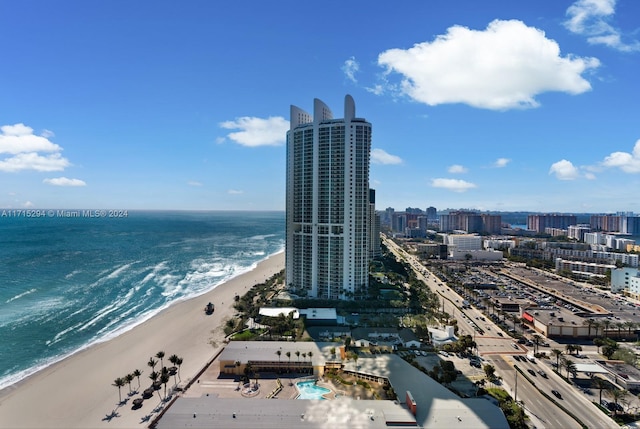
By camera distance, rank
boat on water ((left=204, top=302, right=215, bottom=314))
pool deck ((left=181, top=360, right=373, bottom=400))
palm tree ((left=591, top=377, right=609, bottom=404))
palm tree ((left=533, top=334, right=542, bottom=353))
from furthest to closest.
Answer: boat on water ((left=204, top=302, right=215, bottom=314)) < palm tree ((left=533, top=334, right=542, bottom=353)) < palm tree ((left=591, top=377, right=609, bottom=404)) < pool deck ((left=181, top=360, right=373, bottom=400))

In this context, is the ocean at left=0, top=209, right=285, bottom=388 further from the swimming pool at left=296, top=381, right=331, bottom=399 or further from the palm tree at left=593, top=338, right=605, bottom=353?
the palm tree at left=593, top=338, right=605, bottom=353

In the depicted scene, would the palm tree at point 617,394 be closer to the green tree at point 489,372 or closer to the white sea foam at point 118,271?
the green tree at point 489,372

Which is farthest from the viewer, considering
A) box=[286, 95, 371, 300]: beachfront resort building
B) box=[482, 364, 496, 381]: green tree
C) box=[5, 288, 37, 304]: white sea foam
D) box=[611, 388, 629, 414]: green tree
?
box=[5, 288, 37, 304]: white sea foam

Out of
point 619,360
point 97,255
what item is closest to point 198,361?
point 619,360

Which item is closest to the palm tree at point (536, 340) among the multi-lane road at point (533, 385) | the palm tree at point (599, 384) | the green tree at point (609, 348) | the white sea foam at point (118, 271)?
the multi-lane road at point (533, 385)

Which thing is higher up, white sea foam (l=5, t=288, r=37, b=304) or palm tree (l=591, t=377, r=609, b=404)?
white sea foam (l=5, t=288, r=37, b=304)

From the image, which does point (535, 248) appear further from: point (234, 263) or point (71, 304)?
point (71, 304)

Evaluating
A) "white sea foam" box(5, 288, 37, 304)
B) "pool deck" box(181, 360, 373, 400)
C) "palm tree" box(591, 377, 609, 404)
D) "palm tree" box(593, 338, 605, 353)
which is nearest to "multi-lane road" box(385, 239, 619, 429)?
"palm tree" box(591, 377, 609, 404)
